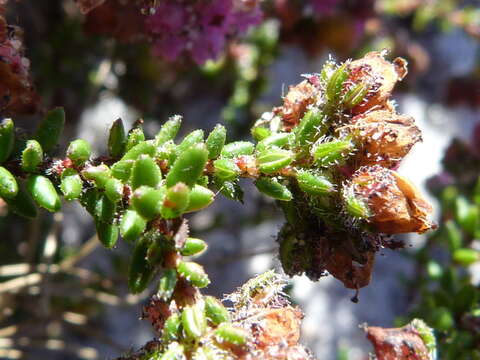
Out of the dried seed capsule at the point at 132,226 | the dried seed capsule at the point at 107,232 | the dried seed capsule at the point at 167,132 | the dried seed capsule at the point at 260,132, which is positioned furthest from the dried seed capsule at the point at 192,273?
the dried seed capsule at the point at 260,132

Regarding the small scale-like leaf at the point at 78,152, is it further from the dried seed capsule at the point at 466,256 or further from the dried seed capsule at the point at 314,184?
the dried seed capsule at the point at 466,256

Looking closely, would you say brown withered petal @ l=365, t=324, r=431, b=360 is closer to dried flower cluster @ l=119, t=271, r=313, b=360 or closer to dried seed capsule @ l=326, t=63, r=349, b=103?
dried flower cluster @ l=119, t=271, r=313, b=360

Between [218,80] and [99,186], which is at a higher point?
[218,80]

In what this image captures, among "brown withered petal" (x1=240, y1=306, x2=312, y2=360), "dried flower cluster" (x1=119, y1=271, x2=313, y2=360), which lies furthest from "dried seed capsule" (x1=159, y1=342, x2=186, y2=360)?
"brown withered petal" (x1=240, y1=306, x2=312, y2=360)

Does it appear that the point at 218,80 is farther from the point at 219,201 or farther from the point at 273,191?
the point at 273,191

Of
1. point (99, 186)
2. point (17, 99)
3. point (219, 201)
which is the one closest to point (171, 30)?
point (17, 99)

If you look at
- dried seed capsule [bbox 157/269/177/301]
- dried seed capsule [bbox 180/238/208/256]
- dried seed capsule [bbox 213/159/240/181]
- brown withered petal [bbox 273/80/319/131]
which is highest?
brown withered petal [bbox 273/80/319/131]
